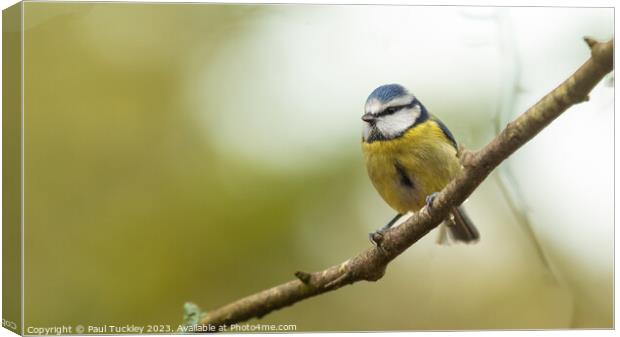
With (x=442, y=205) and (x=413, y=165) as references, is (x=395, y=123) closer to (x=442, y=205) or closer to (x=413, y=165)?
(x=413, y=165)

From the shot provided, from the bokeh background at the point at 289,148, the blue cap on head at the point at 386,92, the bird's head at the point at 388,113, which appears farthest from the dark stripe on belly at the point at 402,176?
the bokeh background at the point at 289,148

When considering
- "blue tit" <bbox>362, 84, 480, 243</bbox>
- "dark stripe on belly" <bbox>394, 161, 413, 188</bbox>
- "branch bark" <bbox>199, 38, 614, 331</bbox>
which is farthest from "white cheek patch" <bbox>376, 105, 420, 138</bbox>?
"branch bark" <bbox>199, 38, 614, 331</bbox>

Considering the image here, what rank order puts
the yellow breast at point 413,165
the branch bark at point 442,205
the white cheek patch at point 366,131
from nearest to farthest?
the branch bark at point 442,205 < the yellow breast at point 413,165 < the white cheek patch at point 366,131

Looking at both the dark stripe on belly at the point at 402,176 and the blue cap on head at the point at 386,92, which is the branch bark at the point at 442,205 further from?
the blue cap on head at the point at 386,92

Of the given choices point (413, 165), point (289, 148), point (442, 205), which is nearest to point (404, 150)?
point (413, 165)

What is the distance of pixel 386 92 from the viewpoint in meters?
2.69

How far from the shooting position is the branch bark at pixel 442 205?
1.65 m

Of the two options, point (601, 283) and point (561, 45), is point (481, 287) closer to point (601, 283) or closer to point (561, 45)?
point (601, 283)

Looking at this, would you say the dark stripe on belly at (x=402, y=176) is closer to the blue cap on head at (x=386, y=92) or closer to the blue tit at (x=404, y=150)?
the blue tit at (x=404, y=150)

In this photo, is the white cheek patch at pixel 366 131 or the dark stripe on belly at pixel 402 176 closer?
the dark stripe on belly at pixel 402 176

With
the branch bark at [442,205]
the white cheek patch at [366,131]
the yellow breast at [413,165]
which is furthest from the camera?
the white cheek patch at [366,131]

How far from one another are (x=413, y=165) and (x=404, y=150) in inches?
2.7

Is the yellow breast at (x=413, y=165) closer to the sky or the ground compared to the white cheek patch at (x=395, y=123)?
closer to the ground

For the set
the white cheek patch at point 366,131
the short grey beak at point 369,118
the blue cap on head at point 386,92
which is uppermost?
the blue cap on head at point 386,92
